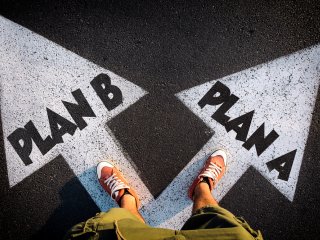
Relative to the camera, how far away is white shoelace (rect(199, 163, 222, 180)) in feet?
8.91

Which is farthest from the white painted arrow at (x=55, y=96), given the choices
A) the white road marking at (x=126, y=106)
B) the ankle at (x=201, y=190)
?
the ankle at (x=201, y=190)

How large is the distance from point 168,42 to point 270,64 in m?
1.02

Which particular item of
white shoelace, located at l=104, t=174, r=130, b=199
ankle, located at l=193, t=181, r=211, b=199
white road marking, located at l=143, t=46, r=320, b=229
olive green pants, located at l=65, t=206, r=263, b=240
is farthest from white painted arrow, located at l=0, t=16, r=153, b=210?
olive green pants, located at l=65, t=206, r=263, b=240

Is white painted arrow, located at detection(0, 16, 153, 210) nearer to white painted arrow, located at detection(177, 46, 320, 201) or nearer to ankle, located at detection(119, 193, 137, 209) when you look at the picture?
ankle, located at detection(119, 193, 137, 209)

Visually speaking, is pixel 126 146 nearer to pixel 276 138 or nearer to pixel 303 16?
pixel 276 138

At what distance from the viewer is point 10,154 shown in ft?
9.50

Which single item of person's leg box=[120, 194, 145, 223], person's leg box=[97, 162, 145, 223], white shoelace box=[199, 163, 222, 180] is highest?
person's leg box=[97, 162, 145, 223]

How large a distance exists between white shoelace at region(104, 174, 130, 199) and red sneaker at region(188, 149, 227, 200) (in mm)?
670

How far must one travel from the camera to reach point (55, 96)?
113 inches

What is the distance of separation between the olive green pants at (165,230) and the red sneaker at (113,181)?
22.7 inches

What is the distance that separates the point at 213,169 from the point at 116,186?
95 cm

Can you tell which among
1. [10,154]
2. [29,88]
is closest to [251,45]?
[29,88]

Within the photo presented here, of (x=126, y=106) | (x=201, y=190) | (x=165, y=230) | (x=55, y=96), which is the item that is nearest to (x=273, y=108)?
(x=201, y=190)

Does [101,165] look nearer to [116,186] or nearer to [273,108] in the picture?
[116,186]
